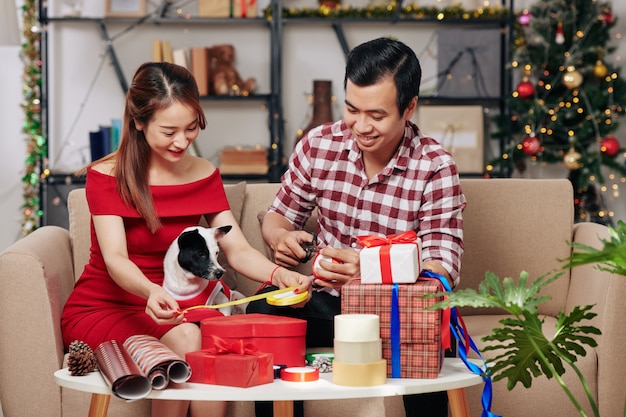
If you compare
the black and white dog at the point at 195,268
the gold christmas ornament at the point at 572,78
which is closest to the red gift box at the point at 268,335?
the black and white dog at the point at 195,268

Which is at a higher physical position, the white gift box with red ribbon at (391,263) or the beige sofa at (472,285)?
the white gift box with red ribbon at (391,263)

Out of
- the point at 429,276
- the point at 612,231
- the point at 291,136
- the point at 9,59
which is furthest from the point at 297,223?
the point at 9,59

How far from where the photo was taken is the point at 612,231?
1.24 meters

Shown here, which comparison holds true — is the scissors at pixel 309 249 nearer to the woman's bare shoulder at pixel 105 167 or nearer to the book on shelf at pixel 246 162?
the woman's bare shoulder at pixel 105 167

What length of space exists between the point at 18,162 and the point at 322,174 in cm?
343

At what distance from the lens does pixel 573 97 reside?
475 centimetres

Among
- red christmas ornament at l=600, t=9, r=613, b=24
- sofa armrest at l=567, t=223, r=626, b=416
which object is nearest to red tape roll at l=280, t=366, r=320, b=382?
sofa armrest at l=567, t=223, r=626, b=416

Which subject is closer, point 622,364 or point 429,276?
point 429,276

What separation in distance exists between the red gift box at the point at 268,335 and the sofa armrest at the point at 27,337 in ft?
2.04

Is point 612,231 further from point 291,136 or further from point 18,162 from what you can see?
point 18,162

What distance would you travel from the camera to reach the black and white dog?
198 cm

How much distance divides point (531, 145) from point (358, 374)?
11.5ft

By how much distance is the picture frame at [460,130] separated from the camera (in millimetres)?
5090

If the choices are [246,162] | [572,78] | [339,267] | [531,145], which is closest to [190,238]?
[339,267]
